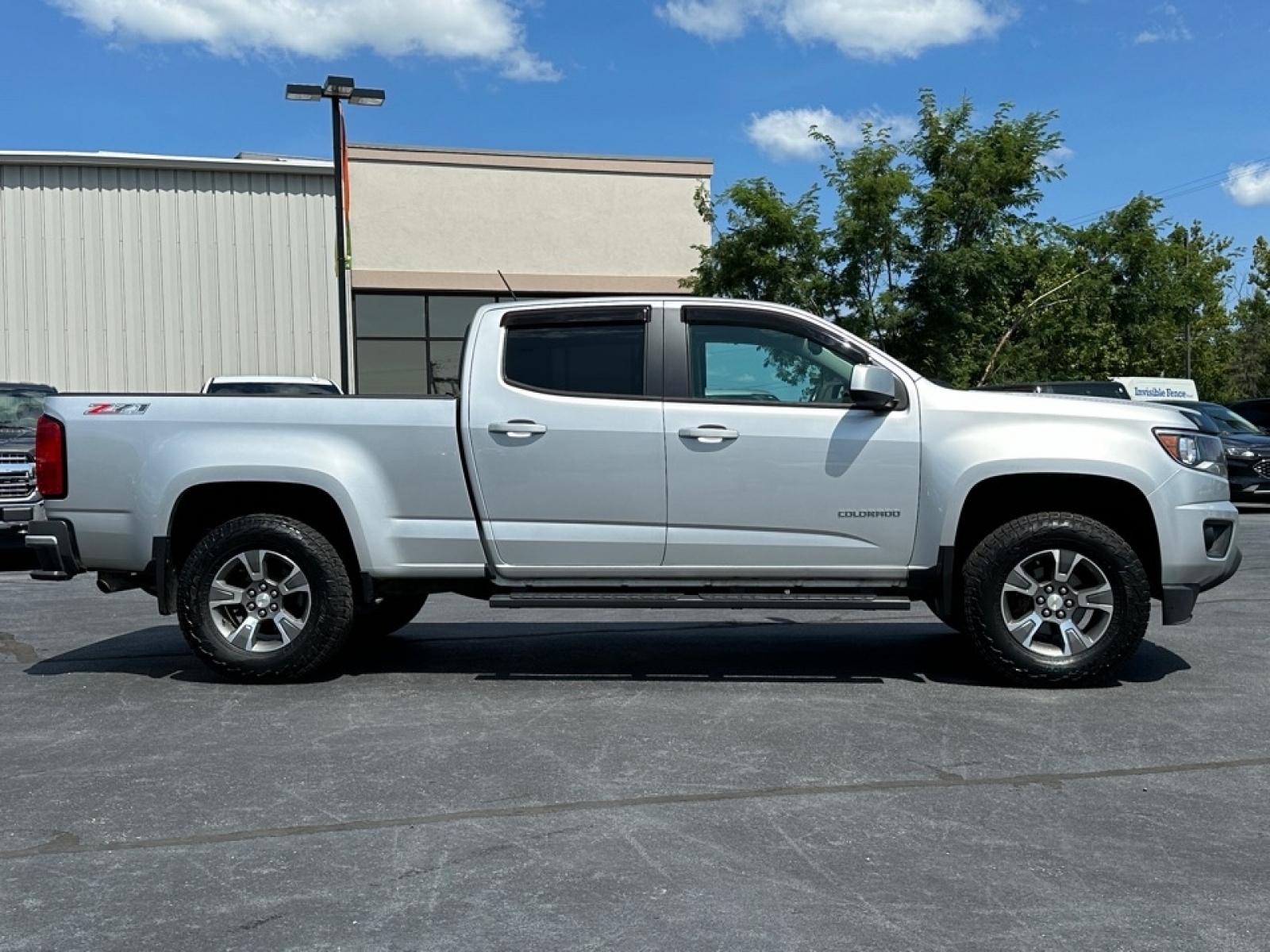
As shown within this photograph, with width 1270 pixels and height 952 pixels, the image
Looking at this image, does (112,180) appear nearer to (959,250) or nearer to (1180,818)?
(959,250)

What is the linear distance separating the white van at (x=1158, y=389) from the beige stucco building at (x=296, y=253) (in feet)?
39.7

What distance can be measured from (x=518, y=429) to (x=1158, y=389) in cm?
1756

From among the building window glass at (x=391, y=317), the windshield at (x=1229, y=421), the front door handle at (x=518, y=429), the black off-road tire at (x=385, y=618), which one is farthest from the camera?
the building window glass at (x=391, y=317)

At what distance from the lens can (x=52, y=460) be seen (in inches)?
272

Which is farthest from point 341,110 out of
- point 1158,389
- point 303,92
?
point 1158,389

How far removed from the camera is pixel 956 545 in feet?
23.0

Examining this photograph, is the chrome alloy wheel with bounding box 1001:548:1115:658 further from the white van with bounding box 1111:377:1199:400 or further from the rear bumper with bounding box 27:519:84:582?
the white van with bounding box 1111:377:1199:400

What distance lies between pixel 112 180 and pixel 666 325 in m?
24.9

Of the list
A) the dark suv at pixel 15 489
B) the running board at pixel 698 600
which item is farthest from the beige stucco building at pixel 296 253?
the running board at pixel 698 600

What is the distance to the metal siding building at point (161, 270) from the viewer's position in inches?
1115

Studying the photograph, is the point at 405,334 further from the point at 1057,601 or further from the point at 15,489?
the point at 1057,601

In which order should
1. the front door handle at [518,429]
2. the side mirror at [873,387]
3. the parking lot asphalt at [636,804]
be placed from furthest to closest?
1. the front door handle at [518,429]
2. the side mirror at [873,387]
3. the parking lot asphalt at [636,804]

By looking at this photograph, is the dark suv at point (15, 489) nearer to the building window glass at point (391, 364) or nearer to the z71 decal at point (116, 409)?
the z71 decal at point (116, 409)

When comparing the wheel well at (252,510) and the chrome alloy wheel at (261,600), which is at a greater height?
the wheel well at (252,510)
